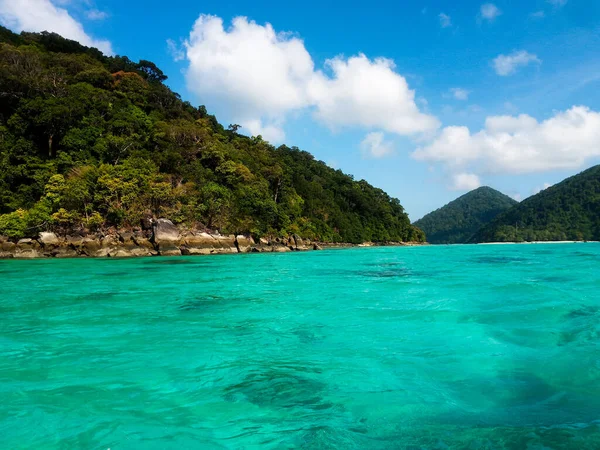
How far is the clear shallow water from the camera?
3.54 m

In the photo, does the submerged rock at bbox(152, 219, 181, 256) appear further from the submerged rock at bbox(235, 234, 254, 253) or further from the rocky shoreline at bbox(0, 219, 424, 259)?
the submerged rock at bbox(235, 234, 254, 253)

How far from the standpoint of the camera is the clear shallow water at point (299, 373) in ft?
11.6

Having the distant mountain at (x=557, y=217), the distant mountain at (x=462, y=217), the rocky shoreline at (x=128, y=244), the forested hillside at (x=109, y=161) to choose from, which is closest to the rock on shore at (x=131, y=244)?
the rocky shoreline at (x=128, y=244)

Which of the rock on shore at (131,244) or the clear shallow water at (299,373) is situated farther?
the rock on shore at (131,244)

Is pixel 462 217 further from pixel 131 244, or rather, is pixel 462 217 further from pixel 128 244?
pixel 128 244

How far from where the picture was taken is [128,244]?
103ft

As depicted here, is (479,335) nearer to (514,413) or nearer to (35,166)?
(514,413)

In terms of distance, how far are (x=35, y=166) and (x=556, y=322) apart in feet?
136

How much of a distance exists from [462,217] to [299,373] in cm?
17537

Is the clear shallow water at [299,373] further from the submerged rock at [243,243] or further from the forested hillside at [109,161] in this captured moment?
the submerged rock at [243,243]

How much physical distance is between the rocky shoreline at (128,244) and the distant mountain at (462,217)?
410 ft

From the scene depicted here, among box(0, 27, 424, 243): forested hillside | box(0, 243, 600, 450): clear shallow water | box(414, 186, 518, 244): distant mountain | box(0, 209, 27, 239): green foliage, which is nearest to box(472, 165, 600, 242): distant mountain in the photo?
box(414, 186, 518, 244): distant mountain

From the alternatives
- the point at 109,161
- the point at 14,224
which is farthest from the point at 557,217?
the point at 14,224

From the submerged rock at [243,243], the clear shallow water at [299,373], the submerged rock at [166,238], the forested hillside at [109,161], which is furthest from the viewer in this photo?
the submerged rock at [243,243]
